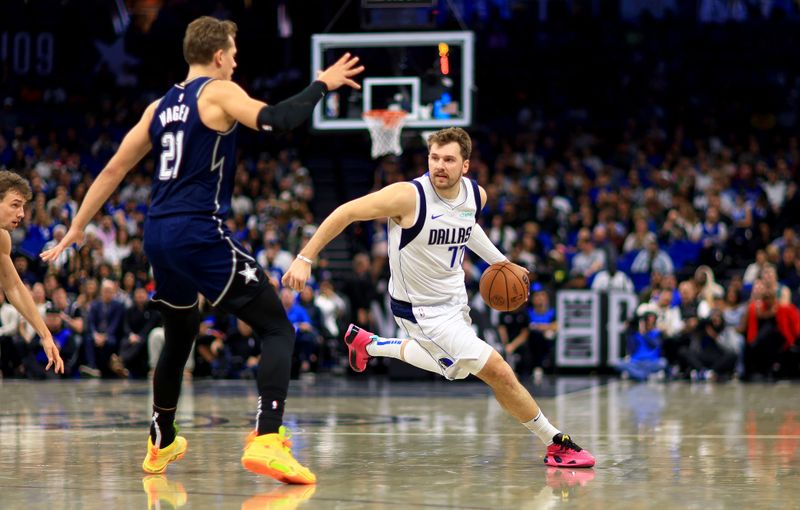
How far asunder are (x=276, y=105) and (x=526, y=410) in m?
2.63

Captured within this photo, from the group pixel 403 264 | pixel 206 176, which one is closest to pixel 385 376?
pixel 403 264

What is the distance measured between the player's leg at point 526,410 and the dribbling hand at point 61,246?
2571 mm

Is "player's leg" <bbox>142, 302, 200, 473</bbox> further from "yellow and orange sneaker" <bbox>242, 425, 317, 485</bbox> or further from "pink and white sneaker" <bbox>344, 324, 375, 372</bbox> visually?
"pink and white sneaker" <bbox>344, 324, 375, 372</bbox>

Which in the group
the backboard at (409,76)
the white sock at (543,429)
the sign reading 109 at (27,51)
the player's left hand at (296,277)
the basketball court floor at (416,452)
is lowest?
the basketball court floor at (416,452)

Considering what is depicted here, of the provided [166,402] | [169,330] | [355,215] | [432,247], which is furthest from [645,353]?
[169,330]

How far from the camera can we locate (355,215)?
739 cm

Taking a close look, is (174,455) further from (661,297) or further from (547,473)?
(661,297)

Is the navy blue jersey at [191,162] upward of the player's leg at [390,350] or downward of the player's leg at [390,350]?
upward

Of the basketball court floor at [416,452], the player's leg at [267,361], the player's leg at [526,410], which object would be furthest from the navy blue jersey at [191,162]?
the player's leg at [526,410]

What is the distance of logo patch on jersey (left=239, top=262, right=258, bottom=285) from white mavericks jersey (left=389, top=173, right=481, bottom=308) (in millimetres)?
1301

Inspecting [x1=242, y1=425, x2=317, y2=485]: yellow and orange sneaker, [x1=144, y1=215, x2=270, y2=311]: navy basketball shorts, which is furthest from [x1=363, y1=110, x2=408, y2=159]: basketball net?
[x1=242, y1=425, x2=317, y2=485]: yellow and orange sneaker

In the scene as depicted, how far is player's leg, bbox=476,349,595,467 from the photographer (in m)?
7.66

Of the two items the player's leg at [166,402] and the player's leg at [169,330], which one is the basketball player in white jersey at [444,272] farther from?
the player's leg at [166,402]

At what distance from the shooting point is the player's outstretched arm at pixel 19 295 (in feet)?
24.8
